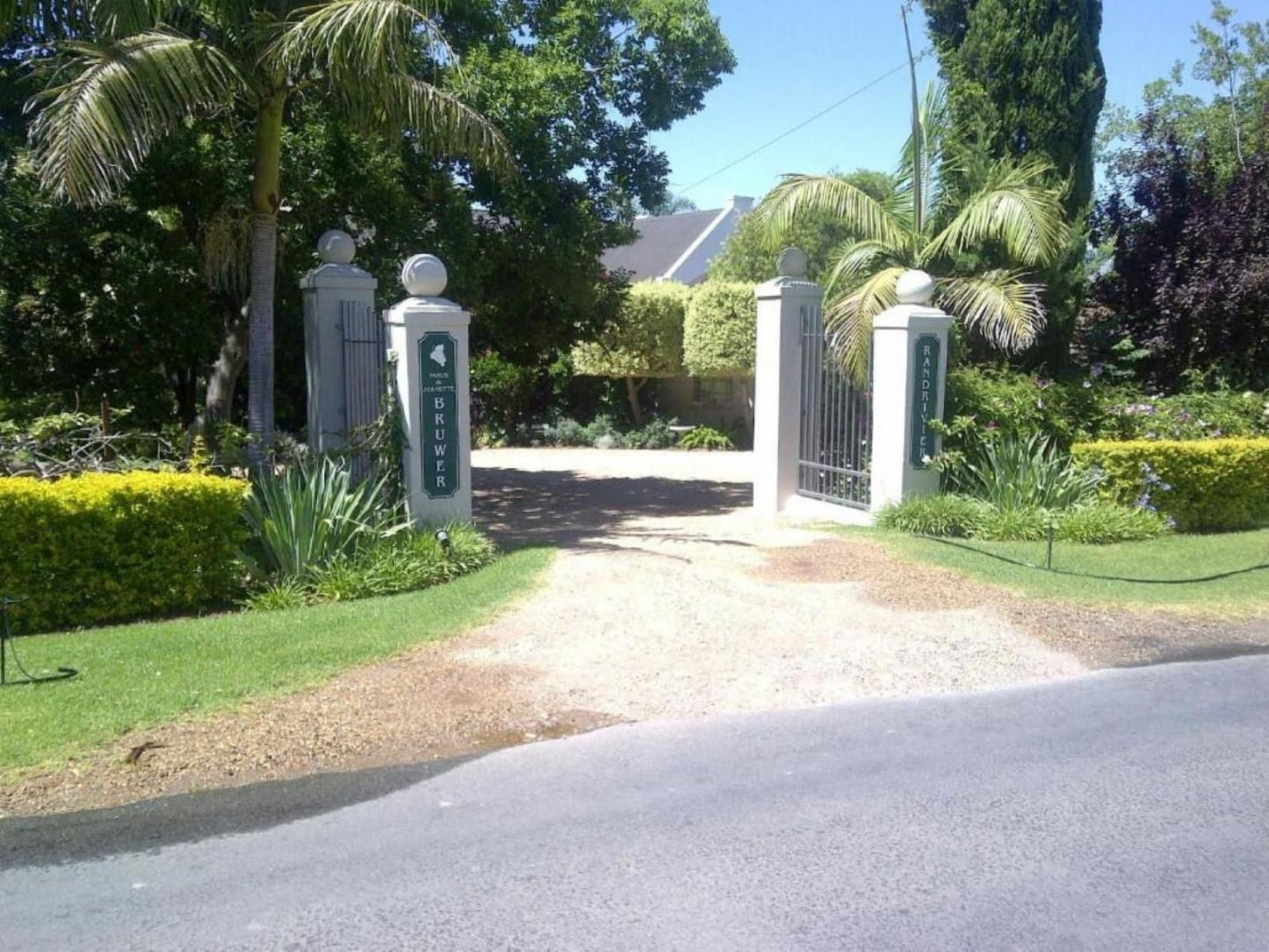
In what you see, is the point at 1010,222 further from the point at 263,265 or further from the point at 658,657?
the point at 263,265

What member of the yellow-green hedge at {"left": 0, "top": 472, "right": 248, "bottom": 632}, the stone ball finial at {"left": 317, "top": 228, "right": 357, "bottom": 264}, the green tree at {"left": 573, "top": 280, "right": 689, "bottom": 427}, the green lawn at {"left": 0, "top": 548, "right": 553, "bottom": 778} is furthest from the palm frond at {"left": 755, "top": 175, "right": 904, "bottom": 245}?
the green tree at {"left": 573, "top": 280, "right": 689, "bottom": 427}

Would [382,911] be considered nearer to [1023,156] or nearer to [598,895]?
[598,895]

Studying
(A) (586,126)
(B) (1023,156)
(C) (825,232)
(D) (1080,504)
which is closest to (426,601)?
(D) (1080,504)

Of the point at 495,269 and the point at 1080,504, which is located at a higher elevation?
the point at 495,269

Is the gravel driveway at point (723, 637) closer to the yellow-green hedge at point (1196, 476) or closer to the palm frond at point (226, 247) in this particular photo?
the yellow-green hedge at point (1196, 476)

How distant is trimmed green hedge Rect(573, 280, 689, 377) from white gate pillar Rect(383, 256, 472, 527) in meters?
13.7

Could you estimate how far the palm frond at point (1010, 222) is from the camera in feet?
40.4

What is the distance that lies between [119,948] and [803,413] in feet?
34.5

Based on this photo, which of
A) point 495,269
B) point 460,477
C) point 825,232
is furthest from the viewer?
point 825,232

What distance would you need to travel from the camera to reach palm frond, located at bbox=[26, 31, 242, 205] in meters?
8.67

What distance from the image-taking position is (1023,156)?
591 inches

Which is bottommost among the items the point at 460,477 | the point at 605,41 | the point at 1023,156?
the point at 460,477

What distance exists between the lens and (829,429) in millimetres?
13203

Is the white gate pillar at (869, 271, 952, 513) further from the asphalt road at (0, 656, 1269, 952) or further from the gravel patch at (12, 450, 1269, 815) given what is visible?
the asphalt road at (0, 656, 1269, 952)
